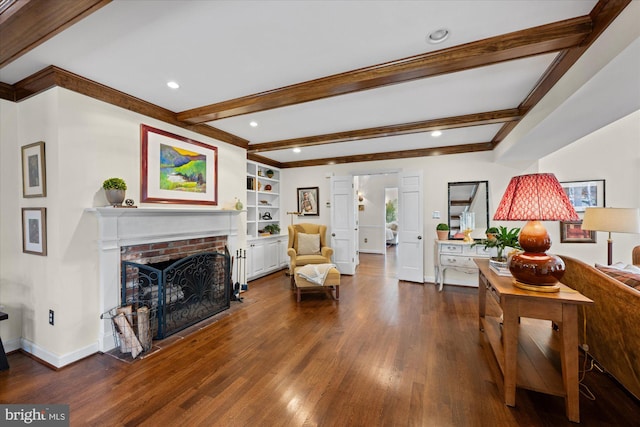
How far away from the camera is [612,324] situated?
1.83 meters

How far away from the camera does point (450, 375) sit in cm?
201

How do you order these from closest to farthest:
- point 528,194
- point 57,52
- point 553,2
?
point 553,2, point 528,194, point 57,52

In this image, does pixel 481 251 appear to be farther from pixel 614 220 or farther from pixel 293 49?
pixel 293 49

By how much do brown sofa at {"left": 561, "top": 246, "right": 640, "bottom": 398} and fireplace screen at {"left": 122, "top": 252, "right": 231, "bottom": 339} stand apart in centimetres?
374

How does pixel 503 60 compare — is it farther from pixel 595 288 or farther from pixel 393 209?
pixel 393 209

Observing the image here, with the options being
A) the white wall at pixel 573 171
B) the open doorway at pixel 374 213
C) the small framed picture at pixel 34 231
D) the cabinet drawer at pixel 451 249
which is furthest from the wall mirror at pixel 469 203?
the small framed picture at pixel 34 231

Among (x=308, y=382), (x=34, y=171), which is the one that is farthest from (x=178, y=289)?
(x=308, y=382)

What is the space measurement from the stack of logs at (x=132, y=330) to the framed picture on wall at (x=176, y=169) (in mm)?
1158

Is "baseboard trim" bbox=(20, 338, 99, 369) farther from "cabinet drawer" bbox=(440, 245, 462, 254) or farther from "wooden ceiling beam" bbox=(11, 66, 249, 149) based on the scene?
"cabinet drawer" bbox=(440, 245, 462, 254)

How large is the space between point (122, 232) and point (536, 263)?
351 cm

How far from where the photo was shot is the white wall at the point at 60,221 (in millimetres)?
2133

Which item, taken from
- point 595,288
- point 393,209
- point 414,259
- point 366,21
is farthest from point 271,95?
point 393,209

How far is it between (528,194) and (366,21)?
1577mm

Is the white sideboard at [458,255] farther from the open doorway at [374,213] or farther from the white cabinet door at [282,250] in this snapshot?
the open doorway at [374,213]
